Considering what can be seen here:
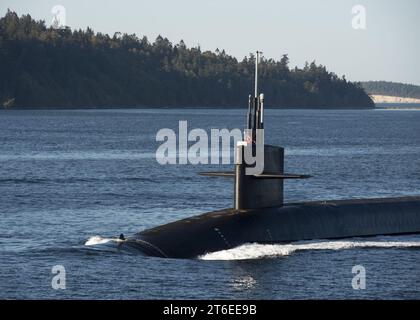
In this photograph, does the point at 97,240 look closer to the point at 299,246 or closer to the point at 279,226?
the point at 279,226

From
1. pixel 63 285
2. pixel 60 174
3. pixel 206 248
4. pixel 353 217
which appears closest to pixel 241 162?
pixel 206 248

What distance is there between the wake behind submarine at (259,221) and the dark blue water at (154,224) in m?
0.61

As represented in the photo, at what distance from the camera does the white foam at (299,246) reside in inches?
1478

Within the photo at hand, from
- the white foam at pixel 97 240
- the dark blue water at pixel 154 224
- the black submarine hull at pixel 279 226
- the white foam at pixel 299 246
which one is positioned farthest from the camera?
the white foam at pixel 97 240

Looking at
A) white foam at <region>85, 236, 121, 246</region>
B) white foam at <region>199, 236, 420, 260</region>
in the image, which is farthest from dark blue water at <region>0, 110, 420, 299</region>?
white foam at <region>85, 236, 121, 246</region>

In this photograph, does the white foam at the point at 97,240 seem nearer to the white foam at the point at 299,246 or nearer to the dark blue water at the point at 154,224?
the dark blue water at the point at 154,224

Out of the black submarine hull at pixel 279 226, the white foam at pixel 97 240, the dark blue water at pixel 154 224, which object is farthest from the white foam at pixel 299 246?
the white foam at pixel 97 240

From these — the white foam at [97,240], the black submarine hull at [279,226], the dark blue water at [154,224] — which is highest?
the black submarine hull at [279,226]

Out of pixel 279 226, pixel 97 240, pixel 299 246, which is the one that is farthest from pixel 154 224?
pixel 299 246
